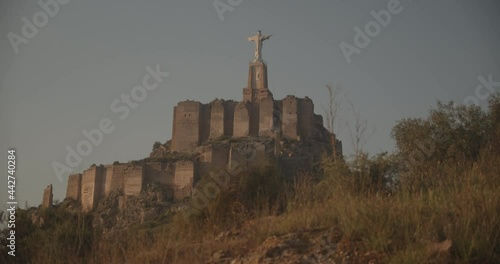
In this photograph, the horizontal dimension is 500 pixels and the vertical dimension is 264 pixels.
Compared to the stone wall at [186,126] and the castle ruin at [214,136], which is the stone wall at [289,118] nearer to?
the castle ruin at [214,136]

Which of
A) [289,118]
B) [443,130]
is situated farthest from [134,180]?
[443,130]

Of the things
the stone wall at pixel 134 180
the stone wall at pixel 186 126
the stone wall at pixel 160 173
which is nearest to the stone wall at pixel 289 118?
the stone wall at pixel 186 126

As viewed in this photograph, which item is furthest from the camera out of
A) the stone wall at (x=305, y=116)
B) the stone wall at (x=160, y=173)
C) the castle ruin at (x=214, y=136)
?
the stone wall at (x=305, y=116)


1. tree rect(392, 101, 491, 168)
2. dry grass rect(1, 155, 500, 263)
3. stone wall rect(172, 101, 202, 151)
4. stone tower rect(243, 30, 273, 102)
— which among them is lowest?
dry grass rect(1, 155, 500, 263)

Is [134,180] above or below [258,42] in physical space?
below

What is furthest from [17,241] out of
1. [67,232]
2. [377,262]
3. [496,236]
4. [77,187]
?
[77,187]

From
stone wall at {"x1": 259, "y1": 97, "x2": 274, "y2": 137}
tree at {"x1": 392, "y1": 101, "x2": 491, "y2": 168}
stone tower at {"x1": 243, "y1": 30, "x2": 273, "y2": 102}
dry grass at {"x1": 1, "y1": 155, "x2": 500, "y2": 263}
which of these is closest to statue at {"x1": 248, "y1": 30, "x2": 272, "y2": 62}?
stone tower at {"x1": 243, "y1": 30, "x2": 273, "y2": 102}

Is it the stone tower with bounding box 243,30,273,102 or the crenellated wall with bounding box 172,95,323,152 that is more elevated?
the stone tower with bounding box 243,30,273,102

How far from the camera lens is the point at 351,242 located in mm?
4270

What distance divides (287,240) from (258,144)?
3942cm

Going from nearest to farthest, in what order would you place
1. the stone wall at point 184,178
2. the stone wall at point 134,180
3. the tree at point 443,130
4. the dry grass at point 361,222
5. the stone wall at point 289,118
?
the dry grass at point 361,222 → the tree at point 443,130 → the stone wall at point 184,178 → the stone wall at point 134,180 → the stone wall at point 289,118

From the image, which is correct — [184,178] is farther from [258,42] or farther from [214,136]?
[258,42]

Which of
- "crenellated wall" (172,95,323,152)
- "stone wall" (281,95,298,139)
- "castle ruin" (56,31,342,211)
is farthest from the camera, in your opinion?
"crenellated wall" (172,95,323,152)

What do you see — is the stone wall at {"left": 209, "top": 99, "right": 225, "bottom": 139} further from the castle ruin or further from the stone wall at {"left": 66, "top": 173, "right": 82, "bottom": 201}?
the stone wall at {"left": 66, "top": 173, "right": 82, "bottom": 201}
